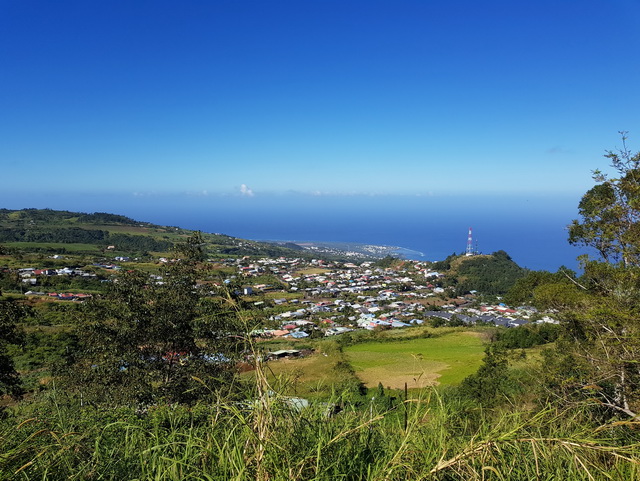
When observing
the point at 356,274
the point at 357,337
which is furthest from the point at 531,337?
the point at 356,274

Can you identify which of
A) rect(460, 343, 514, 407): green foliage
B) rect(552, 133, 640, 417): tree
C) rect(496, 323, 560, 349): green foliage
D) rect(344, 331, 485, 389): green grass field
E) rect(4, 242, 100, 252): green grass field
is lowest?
rect(344, 331, 485, 389): green grass field

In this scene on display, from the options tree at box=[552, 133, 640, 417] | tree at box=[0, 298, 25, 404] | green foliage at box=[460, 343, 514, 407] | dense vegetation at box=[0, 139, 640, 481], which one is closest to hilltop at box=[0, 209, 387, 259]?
tree at box=[0, 298, 25, 404]

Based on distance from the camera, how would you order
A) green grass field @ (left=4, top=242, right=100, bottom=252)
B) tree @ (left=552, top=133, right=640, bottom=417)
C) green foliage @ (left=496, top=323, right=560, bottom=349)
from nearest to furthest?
tree @ (left=552, top=133, right=640, bottom=417) → green foliage @ (left=496, top=323, right=560, bottom=349) → green grass field @ (left=4, top=242, right=100, bottom=252)

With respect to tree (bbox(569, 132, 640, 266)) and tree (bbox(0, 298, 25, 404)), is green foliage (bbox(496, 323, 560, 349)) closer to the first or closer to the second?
tree (bbox(569, 132, 640, 266))

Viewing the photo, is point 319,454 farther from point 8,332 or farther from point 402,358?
point 402,358

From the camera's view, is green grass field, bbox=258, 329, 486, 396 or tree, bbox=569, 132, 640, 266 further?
green grass field, bbox=258, 329, 486, 396

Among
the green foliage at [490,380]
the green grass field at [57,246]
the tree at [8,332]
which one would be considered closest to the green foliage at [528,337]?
the green foliage at [490,380]

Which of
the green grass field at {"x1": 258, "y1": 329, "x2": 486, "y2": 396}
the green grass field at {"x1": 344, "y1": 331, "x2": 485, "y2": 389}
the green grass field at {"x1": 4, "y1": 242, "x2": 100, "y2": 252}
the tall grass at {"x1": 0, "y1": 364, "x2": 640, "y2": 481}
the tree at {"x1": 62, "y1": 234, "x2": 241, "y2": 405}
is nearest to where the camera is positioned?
the tall grass at {"x1": 0, "y1": 364, "x2": 640, "y2": 481}
